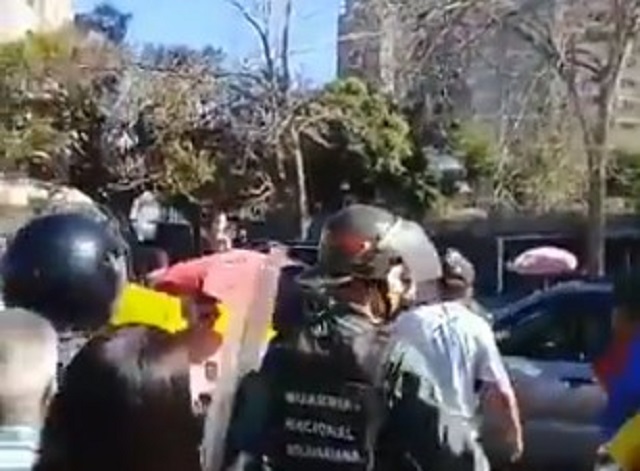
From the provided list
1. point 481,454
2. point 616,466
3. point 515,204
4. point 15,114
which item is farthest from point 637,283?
point 515,204

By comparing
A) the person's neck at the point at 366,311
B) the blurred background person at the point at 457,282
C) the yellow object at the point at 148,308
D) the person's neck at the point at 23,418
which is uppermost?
the person's neck at the point at 366,311

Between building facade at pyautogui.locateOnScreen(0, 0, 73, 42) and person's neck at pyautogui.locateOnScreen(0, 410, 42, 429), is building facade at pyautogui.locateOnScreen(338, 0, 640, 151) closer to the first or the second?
building facade at pyautogui.locateOnScreen(0, 0, 73, 42)

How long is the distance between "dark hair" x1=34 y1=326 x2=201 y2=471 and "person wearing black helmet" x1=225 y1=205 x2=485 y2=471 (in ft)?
1.66

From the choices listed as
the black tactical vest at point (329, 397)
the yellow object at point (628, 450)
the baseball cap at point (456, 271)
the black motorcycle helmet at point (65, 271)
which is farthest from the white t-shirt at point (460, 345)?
the yellow object at point (628, 450)

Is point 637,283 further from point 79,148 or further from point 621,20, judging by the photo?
point 79,148

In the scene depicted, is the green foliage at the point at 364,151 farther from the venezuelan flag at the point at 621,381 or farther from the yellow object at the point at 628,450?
the yellow object at the point at 628,450

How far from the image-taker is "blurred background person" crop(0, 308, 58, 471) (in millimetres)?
3535

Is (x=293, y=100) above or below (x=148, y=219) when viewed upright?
above

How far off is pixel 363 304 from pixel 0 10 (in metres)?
40.1

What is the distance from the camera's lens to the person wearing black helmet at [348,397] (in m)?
3.87

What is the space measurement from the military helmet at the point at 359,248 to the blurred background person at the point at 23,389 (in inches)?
32.5

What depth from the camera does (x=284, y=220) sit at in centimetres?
3800

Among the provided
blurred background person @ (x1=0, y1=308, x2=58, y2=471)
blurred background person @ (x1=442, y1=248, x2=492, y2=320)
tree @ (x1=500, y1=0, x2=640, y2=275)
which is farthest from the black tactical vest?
tree @ (x1=500, y1=0, x2=640, y2=275)

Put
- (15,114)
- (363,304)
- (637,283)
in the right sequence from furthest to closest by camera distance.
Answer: (15,114), (637,283), (363,304)
